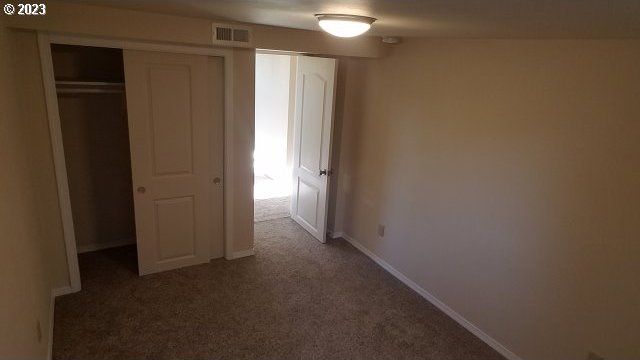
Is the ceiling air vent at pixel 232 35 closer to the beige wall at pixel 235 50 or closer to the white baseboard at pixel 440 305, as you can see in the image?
the beige wall at pixel 235 50

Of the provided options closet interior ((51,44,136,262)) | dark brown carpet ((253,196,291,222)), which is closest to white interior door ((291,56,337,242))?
dark brown carpet ((253,196,291,222))

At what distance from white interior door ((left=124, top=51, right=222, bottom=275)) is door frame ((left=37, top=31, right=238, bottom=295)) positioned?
3.1 inches

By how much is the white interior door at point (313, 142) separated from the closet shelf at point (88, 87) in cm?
191

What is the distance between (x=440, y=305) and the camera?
133 inches

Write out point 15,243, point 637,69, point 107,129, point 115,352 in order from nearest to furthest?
point 15,243 → point 637,69 → point 115,352 → point 107,129

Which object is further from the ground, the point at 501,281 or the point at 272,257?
the point at 501,281

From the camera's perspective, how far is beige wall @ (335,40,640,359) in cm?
220

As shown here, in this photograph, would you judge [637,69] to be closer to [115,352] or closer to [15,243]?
[15,243]

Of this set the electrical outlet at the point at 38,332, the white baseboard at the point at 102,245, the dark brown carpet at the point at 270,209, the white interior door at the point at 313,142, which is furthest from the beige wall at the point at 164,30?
the dark brown carpet at the point at 270,209

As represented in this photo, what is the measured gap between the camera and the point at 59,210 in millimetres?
3016

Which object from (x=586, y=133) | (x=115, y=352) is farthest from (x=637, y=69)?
(x=115, y=352)

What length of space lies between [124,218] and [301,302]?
217cm

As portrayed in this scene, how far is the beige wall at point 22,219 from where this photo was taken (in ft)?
5.37

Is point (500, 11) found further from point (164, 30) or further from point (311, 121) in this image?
point (311, 121)
